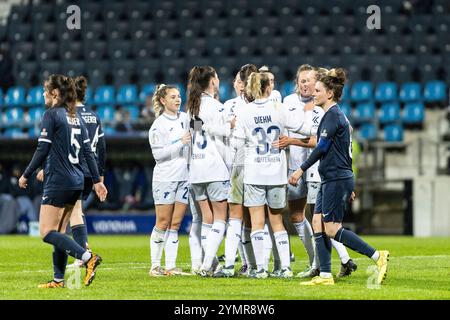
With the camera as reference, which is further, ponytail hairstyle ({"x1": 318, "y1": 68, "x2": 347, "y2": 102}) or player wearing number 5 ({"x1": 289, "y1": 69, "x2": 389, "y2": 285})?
ponytail hairstyle ({"x1": 318, "y1": 68, "x2": 347, "y2": 102})

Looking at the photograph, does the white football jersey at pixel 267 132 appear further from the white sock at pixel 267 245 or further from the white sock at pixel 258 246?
the white sock at pixel 267 245

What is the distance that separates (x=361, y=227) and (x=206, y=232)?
1096 cm

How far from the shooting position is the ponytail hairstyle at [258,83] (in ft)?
33.6

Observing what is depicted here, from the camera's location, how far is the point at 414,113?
23656 mm

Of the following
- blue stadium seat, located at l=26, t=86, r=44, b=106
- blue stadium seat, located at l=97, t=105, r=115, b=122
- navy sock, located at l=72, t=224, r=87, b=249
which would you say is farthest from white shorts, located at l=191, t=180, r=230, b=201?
blue stadium seat, located at l=26, t=86, r=44, b=106

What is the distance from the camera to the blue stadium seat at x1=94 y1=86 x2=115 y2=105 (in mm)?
25609

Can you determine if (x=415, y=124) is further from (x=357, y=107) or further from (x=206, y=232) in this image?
(x=206, y=232)

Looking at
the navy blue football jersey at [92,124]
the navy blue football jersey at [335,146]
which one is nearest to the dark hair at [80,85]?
the navy blue football jersey at [92,124]

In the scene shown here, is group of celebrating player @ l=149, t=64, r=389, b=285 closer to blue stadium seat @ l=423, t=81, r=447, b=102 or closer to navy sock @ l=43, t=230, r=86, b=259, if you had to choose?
navy sock @ l=43, t=230, r=86, b=259

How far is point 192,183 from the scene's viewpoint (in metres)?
10.7

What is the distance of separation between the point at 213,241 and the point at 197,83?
1.56 metres

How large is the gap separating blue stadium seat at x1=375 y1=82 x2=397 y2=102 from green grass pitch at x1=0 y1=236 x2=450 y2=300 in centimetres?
930

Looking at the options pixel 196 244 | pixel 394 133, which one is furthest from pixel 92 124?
pixel 394 133
